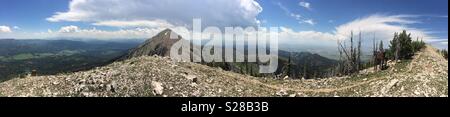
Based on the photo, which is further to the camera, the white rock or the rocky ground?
the rocky ground

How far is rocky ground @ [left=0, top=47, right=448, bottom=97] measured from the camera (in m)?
35.6

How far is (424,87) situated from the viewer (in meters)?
36.3

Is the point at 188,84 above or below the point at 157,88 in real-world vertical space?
above

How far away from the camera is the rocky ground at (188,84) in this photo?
3556 cm

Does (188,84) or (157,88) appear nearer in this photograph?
(157,88)

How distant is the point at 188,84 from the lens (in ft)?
122

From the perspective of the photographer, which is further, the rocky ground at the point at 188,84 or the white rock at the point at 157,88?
the rocky ground at the point at 188,84
